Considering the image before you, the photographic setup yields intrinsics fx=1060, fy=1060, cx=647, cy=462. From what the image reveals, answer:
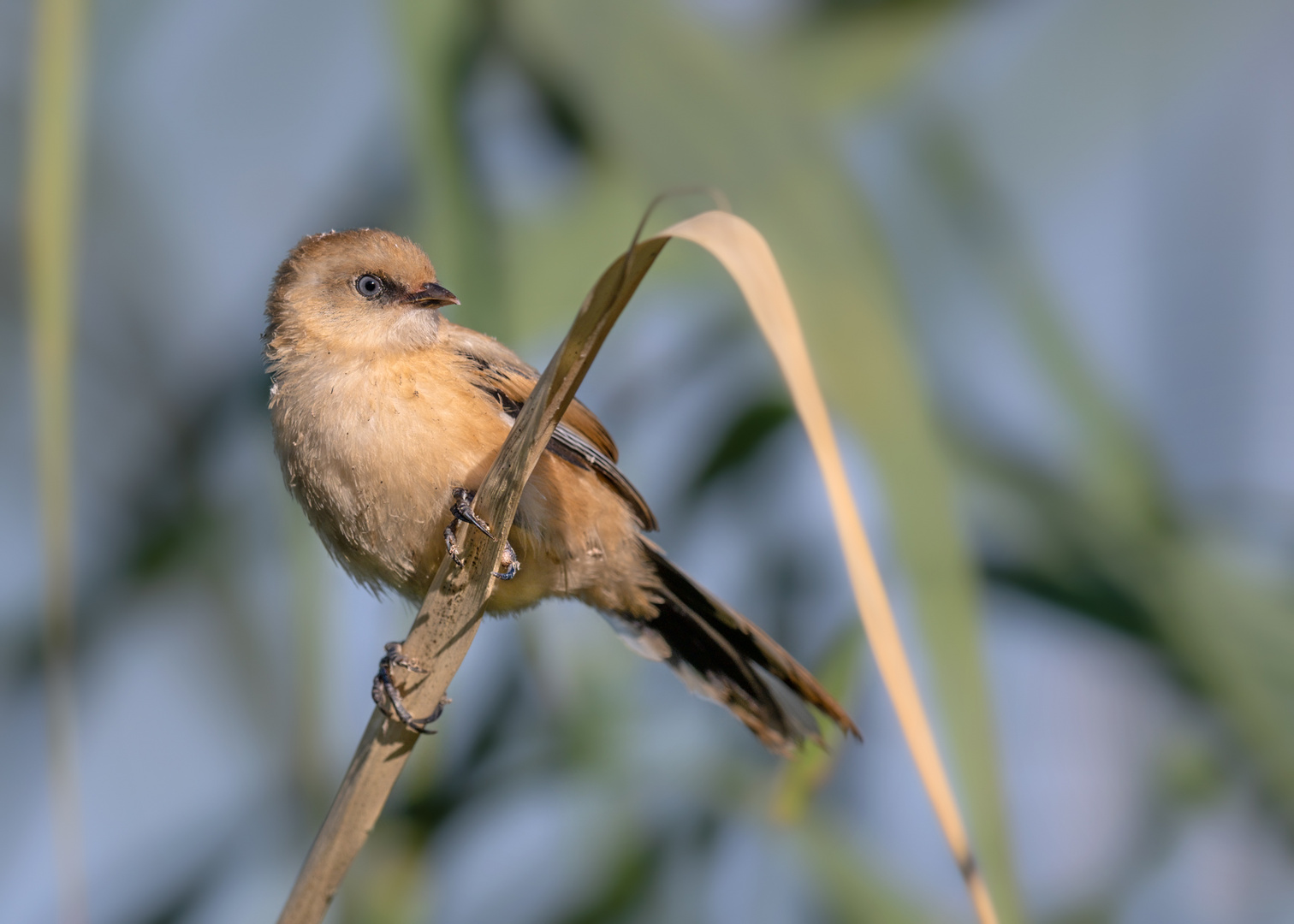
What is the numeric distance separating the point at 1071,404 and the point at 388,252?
136 centimetres

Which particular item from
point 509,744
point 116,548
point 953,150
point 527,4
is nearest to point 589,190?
point 527,4

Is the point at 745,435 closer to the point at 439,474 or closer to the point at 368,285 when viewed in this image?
the point at 439,474

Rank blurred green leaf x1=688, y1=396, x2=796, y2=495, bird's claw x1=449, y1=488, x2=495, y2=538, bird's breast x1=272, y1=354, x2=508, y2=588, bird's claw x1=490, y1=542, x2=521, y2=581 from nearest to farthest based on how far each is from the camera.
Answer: bird's claw x1=449, y1=488, x2=495, y2=538, bird's claw x1=490, y1=542, x2=521, y2=581, bird's breast x1=272, y1=354, x2=508, y2=588, blurred green leaf x1=688, y1=396, x2=796, y2=495

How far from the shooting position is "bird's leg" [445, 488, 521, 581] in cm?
131

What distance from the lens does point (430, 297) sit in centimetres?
207

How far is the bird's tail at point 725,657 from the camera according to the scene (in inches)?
78.9

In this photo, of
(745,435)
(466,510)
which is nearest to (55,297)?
(466,510)

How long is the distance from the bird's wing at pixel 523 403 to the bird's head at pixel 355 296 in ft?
0.27

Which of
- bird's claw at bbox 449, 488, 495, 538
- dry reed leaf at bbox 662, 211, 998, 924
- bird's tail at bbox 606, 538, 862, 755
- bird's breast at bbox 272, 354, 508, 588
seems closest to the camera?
dry reed leaf at bbox 662, 211, 998, 924

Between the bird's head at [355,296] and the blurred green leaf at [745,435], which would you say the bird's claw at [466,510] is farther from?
the blurred green leaf at [745,435]

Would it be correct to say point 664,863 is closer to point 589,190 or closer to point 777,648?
point 777,648

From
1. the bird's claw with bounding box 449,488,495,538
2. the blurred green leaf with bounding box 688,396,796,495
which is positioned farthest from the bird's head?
the blurred green leaf with bounding box 688,396,796,495

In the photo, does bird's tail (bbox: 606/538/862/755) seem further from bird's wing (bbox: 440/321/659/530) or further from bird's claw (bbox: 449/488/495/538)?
bird's claw (bbox: 449/488/495/538)

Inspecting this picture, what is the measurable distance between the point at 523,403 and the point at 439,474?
0.28 m
